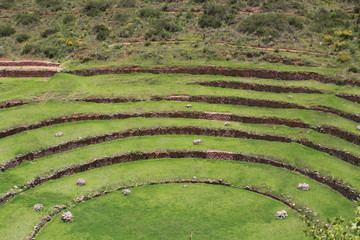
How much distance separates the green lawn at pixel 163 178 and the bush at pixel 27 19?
41.6 m

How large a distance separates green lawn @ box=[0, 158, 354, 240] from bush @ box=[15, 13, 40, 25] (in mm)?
41632

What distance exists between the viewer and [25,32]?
6406 cm

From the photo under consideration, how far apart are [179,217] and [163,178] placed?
453 centimetres

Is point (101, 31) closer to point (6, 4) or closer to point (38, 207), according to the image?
point (6, 4)

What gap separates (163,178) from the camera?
31.5m

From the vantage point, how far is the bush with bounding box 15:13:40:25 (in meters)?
66.8

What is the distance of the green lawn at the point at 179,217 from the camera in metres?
25.8

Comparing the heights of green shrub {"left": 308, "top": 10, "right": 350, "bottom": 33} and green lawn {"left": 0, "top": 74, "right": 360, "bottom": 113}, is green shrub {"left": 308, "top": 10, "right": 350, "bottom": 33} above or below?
above

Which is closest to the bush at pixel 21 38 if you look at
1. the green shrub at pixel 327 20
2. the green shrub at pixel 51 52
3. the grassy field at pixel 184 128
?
the grassy field at pixel 184 128

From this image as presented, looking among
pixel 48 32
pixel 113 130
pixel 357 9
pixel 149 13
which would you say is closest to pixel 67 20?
pixel 48 32

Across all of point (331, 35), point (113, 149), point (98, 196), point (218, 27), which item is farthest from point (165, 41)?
point (98, 196)

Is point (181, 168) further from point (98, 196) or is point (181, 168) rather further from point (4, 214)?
point (4, 214)

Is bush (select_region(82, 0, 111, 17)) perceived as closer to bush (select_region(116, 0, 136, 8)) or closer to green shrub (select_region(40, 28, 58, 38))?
bush (select_region(116, 0, 136, 8))

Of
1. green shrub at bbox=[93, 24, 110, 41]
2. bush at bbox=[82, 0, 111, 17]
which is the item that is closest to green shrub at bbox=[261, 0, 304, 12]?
green shrub at bbox=[93, 24, 110, 41]
